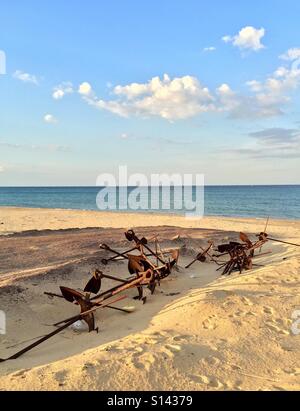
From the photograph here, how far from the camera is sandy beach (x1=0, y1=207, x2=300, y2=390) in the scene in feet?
11.1

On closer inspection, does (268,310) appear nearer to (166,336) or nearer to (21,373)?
(166,336)

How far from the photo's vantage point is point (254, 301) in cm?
564

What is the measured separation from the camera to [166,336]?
14.5 ft

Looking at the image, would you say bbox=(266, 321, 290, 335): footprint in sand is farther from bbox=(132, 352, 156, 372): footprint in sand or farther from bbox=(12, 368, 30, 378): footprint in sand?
bbox=(12, 368, 30, 378): footprint in sand

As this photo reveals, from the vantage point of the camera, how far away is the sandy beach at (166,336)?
3387mm

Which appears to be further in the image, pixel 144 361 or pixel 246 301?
pixel 246 301

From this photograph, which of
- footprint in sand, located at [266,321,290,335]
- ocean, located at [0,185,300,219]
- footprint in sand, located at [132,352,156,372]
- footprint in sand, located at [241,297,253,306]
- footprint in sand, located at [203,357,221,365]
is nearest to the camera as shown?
footprint in sand, located at [132,352,156,372]

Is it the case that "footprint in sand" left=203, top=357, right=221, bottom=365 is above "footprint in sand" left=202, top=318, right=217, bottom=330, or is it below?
above

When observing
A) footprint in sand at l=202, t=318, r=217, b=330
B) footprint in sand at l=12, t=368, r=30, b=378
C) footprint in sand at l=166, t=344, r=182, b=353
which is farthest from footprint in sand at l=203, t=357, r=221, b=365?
footprint in sand at l=12, t=368, r=30, b=378

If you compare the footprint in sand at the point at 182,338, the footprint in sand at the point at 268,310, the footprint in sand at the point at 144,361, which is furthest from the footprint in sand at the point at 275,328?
the footprint in sand at the point at 144,361

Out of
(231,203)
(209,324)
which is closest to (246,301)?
(209,324)

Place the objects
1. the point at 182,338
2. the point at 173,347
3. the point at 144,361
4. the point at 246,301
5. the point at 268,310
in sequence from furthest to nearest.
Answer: the point at 246,301 → the point at 268,310 → the point at 182,338 → the point at 173,347 → the point at 144,361

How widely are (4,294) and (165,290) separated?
279 cm
